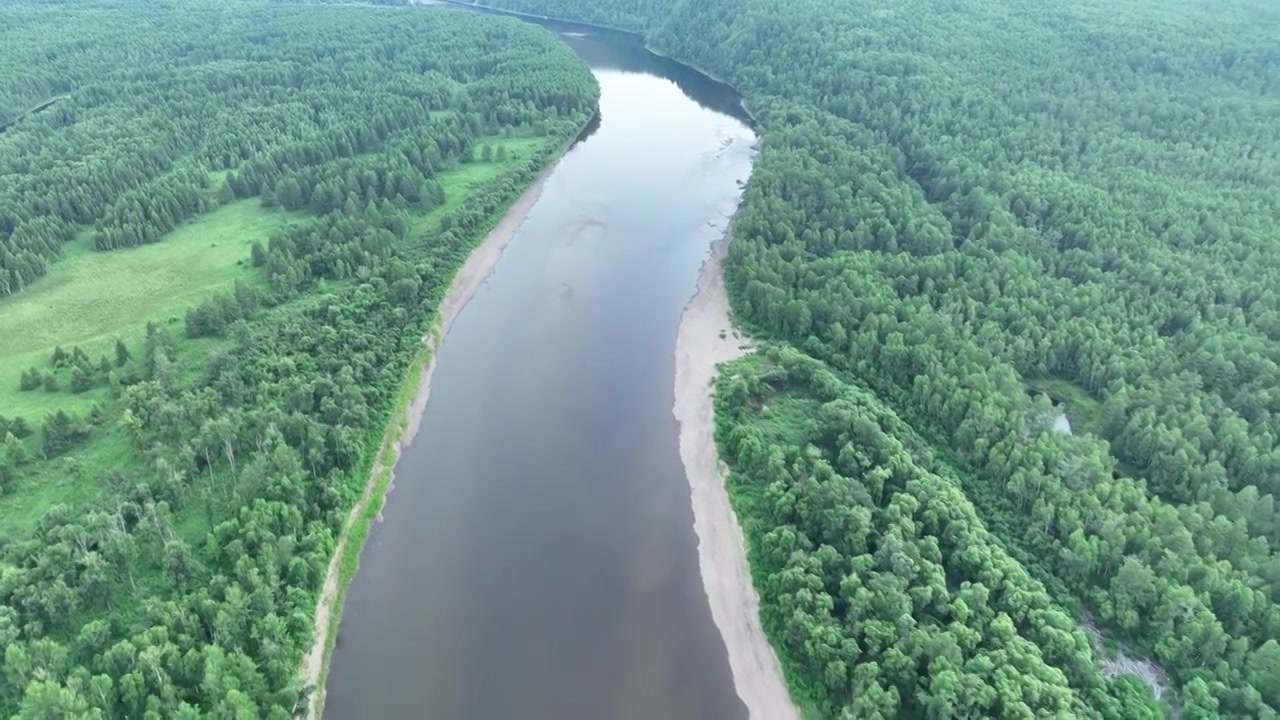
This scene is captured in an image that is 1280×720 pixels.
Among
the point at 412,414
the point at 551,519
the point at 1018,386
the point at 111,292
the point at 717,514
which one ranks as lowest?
the point at 111,292

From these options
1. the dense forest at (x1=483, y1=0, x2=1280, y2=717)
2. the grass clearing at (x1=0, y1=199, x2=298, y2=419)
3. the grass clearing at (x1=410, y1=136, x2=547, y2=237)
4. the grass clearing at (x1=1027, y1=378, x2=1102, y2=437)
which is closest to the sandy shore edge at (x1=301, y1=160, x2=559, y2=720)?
the grass clearing at (x1=410, y1=136, x2=547, y2=237)

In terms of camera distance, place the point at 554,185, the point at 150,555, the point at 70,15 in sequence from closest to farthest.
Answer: the point at 150,555 → the point at 554,185 → the point at 70,15

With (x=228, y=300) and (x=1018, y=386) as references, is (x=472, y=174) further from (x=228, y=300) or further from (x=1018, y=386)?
(x=1018, y=386)

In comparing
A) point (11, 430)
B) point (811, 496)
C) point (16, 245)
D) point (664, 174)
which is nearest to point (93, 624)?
point (11, 430)

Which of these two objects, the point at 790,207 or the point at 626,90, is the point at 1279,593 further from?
the point at 626,90

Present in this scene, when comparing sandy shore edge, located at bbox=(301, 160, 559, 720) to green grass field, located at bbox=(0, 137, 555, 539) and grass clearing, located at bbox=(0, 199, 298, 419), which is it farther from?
grass clearing, located at bbox=(0, 199, 298, 419)

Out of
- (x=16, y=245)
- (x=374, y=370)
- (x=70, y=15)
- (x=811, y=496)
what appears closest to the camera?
(x=811, y=496)

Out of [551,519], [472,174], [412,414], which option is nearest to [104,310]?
[412,414]
